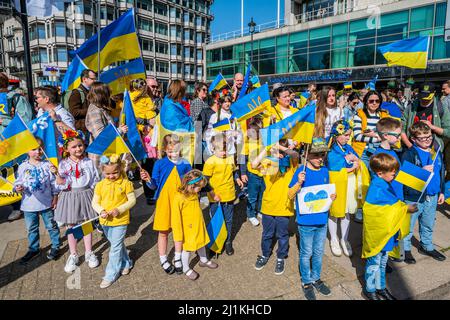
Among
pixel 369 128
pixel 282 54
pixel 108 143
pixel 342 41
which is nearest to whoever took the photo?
pixel 108 143

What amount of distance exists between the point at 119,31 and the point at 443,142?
5.98 metres

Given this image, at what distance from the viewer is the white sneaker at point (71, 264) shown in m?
3.36

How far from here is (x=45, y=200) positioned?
11.7 ft

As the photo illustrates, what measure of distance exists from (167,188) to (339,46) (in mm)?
26759

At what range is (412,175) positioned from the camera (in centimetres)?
311

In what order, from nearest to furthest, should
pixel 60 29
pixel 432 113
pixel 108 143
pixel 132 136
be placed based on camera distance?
pixel 108 143 → pixel 132 136 → pixel 432 113 → pixel 60 29

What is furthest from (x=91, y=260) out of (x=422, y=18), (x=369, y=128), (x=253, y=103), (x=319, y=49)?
(x=319, y=49)

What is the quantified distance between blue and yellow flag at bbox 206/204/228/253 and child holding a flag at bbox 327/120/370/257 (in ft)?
4.54

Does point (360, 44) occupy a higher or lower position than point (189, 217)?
higher

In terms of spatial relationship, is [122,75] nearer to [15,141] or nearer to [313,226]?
[15,141]

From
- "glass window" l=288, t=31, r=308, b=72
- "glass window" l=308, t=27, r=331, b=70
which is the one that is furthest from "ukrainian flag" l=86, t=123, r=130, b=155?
"glass window" l=288, t=31, r=308, b=72

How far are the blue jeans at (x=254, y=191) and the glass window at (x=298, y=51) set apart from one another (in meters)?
26.4
